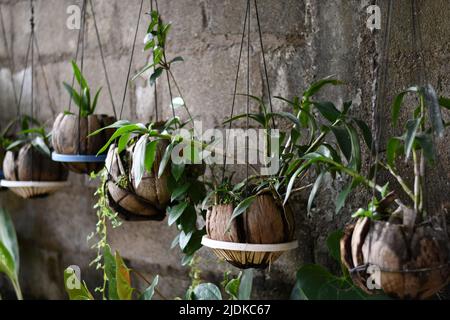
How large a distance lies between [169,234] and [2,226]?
636 millimetres

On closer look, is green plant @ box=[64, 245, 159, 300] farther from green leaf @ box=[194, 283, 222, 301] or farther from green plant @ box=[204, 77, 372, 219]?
green plant @ box=[204, 77, 372, 219]

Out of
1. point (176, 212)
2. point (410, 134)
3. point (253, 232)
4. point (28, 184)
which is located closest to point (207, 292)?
point (176, 212)

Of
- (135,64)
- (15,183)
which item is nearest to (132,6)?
(135,64)

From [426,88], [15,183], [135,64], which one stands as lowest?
[15,183]

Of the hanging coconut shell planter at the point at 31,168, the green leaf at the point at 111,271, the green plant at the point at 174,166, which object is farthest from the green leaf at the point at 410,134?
the hanging coconut shell planter at the point at 31,168

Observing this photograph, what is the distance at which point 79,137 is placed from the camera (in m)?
1.51

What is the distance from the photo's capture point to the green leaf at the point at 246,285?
1.42m

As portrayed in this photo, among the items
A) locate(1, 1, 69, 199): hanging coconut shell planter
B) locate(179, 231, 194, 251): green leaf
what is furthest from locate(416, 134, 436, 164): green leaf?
locate(1, 1, 69, 199): hanging coconut shell planter

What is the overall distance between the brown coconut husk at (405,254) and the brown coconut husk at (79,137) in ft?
2.50

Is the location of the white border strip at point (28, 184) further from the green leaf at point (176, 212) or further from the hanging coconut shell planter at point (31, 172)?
the green leaf at point (176, 212)

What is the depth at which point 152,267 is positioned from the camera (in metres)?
1.87

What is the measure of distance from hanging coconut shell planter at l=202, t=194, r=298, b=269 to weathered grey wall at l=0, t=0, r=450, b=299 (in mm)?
294
